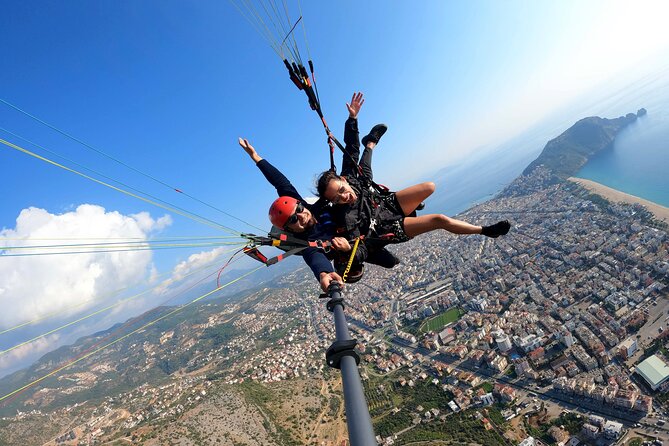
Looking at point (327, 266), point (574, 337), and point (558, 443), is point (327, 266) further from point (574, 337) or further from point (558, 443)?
point (574, 337)

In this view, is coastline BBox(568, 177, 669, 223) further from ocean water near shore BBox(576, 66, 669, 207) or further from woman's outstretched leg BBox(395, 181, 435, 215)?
woman's outstretched leg BBox(395, 181, 435, 215)

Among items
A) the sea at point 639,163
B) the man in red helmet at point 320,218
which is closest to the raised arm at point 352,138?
the man in red helmet at point 320,218

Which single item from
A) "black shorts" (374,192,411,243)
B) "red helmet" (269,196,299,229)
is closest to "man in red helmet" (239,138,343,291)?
"red helmet" (269,196,299,229)

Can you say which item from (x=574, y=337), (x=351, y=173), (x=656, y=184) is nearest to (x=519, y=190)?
(x=656, y=184)

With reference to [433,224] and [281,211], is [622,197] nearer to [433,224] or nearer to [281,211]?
[433,224]

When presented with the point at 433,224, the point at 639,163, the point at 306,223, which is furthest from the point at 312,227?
the point at 639,163

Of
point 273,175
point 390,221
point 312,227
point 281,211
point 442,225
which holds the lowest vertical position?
point 442,225
